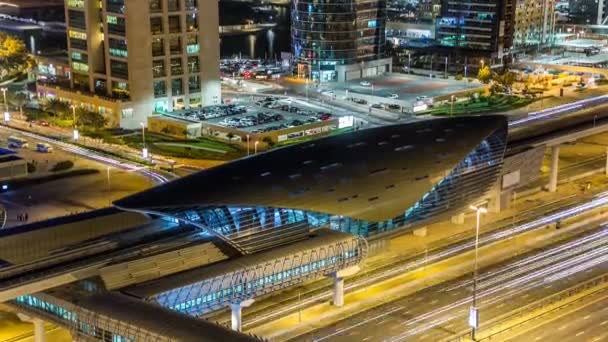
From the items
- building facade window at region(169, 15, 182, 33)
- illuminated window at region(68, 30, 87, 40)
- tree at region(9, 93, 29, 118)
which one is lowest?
tree at region(9, 93, 29, 118)

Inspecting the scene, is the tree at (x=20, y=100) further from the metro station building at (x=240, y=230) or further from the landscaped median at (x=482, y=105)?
the metro station building at (x=240, y=230)

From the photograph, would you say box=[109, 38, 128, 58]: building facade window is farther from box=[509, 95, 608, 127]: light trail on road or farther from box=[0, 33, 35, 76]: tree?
box=[509, 95, 608, 127]: light trail on road

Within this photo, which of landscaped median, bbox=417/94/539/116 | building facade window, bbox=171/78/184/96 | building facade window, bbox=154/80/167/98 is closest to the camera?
building facade window, bbox=154/80/167/98

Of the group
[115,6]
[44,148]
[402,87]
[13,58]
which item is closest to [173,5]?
[115,6]

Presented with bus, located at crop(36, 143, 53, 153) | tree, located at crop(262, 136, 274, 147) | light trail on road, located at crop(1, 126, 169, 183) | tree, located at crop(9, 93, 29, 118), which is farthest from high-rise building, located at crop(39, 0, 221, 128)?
tree, located at crop(262, 136, 274, 147)

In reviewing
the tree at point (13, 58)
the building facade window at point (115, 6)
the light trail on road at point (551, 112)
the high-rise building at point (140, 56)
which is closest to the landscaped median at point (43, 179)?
the high-rise building at point (140, 56)

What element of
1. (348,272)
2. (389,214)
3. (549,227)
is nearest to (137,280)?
(348,272)

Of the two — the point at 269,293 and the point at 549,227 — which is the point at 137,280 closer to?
the point at 269,293

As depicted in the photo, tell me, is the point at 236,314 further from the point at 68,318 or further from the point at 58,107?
the point at 58,107
